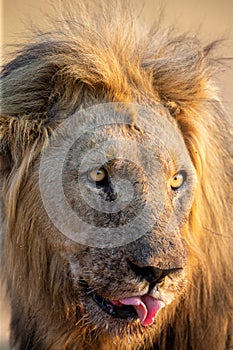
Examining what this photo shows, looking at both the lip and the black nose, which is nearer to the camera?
the black nose

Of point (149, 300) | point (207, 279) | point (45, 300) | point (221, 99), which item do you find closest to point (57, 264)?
point (45, 300)

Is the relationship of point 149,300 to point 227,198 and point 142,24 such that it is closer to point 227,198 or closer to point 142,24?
point 227,198

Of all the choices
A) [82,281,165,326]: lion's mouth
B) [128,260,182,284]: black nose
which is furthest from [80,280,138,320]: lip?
[128,260,182,284]: black nose

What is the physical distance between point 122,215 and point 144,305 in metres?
0.27

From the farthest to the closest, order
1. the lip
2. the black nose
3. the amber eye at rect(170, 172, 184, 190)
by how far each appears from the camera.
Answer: the amber eye at rect(170, 172, 184, 190)
the lip
the black nose

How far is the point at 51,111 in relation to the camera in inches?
114

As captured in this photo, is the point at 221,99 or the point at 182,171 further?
the point at 221,99

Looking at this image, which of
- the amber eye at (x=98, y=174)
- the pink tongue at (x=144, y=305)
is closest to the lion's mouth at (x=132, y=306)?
the pink tongue at (x=144, y=305)

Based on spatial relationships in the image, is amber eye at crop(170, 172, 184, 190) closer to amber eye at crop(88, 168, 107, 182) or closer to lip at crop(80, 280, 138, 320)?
amber eye at crop(88, 168, 107, 182)

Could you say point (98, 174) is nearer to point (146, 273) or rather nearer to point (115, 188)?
point (115, 188)

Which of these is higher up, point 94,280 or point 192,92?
point 192,92

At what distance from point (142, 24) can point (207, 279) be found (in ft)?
3.15

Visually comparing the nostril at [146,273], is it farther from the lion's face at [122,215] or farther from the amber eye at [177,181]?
the amber eye at [177,181]

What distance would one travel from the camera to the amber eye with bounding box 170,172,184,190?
2.82 meters
